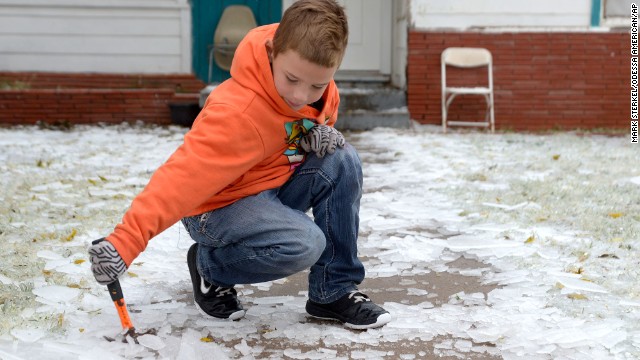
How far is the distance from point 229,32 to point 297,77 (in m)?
7.47

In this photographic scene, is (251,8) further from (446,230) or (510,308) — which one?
(510,308)

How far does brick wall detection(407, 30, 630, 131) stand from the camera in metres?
8.52

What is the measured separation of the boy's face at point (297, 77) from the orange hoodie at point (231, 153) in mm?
50

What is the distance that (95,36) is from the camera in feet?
30.5

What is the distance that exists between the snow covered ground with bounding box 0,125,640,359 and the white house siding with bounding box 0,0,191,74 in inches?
144

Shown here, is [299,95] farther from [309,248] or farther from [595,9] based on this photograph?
[595,9]

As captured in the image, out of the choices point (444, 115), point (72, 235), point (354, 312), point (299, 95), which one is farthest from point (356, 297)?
point (444, 115)

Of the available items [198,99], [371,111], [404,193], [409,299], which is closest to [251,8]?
[198,99]

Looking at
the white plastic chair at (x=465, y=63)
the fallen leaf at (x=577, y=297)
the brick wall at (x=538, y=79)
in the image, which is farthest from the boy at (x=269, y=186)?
the brick wall at (x=538, y=79)

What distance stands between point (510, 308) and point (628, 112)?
22.6ft

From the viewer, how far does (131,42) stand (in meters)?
9.33

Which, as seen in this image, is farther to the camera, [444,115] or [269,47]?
[444,115]

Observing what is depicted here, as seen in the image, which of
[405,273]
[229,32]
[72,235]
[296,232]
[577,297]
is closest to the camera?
[296,232]

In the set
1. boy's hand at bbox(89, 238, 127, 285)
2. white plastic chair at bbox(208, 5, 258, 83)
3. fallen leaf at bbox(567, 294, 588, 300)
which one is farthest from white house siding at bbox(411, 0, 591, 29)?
boy's hand at bbox(89, 238, 127, 285)
